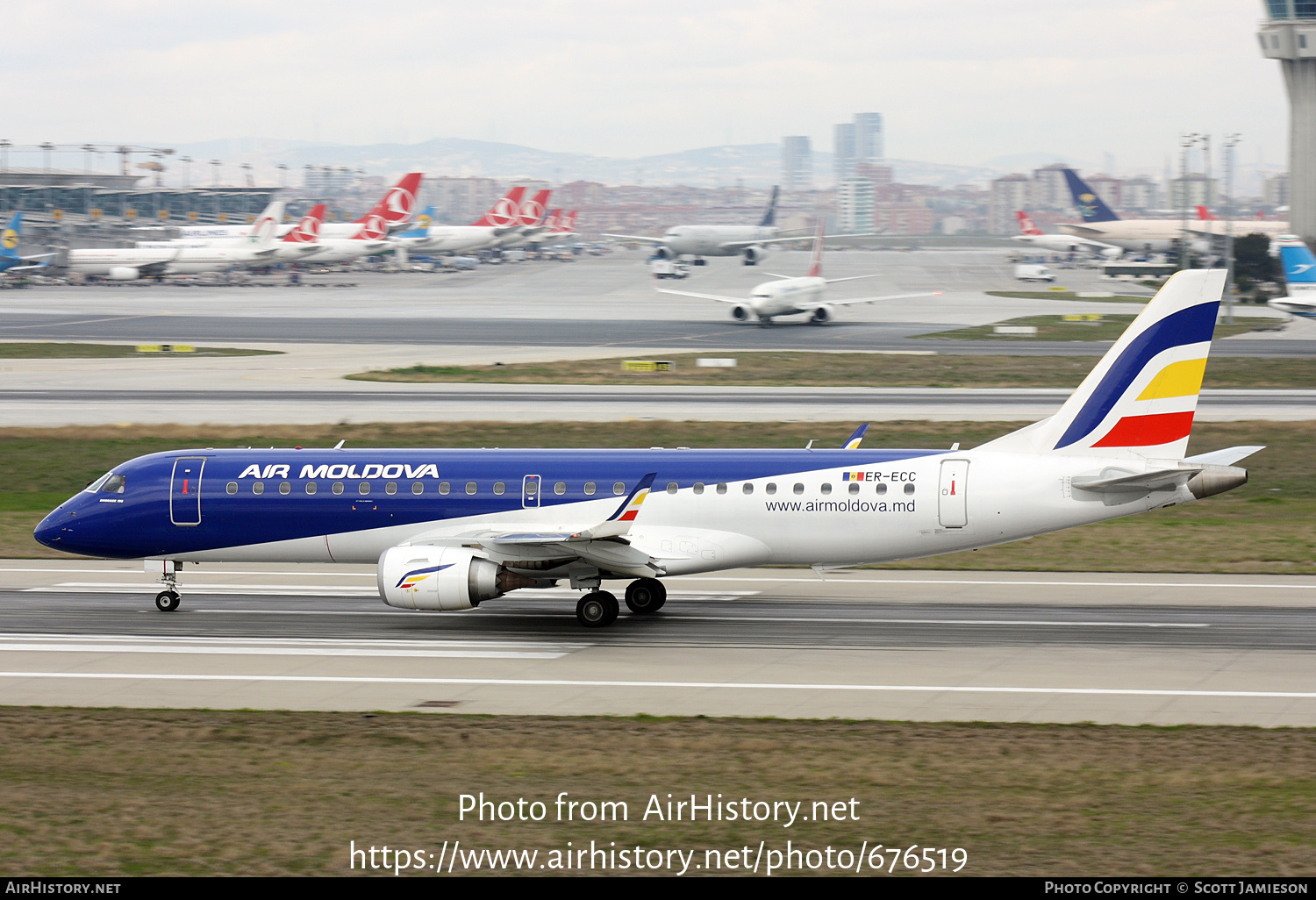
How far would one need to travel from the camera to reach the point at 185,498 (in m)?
30.4

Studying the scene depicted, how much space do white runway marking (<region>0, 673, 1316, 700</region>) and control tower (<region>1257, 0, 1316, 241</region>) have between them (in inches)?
5677

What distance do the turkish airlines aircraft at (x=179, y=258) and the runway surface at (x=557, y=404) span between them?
9865cm

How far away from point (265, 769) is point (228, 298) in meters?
125

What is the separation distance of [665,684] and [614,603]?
16.8 feet

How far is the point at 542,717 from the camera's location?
21.1 meters

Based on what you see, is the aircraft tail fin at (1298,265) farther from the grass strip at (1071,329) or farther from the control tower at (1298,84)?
the control tower at (1298,84)

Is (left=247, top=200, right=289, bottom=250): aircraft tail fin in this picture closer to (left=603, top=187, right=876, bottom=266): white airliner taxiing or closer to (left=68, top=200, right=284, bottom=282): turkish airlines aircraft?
(left=68, top=200, right=284, bottom=282): turkish airlines aircraft

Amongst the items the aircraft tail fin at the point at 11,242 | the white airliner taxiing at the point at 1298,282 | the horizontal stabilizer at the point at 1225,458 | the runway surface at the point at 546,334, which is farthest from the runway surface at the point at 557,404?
the aircraft tail fin at the point at 11,242

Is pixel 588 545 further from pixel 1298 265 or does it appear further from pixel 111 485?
pixel 1298 265

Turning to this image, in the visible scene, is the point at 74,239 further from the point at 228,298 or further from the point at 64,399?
the point at 64,399

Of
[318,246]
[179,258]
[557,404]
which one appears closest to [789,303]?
[557,404]

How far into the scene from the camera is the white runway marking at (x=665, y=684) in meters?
22.6
